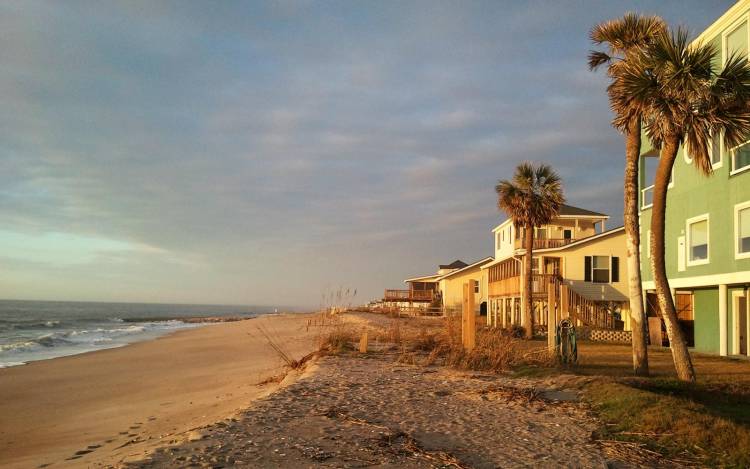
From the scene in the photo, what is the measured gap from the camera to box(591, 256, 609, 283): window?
34.9 metres

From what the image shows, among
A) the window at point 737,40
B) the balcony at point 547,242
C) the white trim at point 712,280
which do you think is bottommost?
the white trim at point 712,280

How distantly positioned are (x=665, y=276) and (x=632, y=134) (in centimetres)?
362

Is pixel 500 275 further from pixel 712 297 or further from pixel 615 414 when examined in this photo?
pixel 615 414

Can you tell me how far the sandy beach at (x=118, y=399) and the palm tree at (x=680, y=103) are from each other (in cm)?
873

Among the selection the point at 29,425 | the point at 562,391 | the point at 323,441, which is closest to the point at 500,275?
the point at 562,391

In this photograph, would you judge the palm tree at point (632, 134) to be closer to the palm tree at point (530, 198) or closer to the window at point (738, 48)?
the window at point (738, 48)

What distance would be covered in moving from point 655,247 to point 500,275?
2500 centimetres

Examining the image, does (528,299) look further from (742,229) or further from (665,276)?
(665,276)

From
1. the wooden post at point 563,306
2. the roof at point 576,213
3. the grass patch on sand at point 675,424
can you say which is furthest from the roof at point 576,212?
the grass patch on sand at point 675,424

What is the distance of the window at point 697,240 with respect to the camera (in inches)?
848

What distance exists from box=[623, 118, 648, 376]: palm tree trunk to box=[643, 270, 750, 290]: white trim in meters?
6.23

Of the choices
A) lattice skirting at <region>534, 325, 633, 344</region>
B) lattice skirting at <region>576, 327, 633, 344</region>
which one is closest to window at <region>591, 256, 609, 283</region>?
lattice skirting at <region>534, 325, 633, 344</region>

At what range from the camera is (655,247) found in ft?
44.7

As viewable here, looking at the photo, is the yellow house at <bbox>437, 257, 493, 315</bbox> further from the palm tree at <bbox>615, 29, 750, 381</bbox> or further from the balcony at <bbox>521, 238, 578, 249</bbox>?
the palm tree at <bbox>615, 29, 750, 381</bbox>
